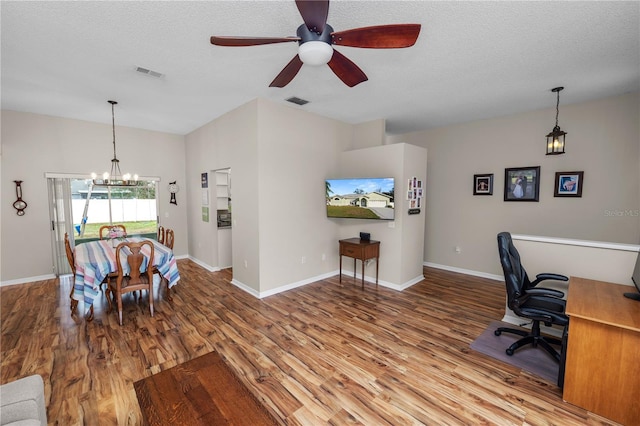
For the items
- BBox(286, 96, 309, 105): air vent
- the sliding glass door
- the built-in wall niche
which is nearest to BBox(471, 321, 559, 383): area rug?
BBox(286, 96, 309, 105): air vent

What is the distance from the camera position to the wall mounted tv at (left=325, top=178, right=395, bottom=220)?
4.14 meters

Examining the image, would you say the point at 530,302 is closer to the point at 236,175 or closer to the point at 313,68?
the point at 313,68

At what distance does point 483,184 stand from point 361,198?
8.12 ft

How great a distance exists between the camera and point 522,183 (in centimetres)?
454

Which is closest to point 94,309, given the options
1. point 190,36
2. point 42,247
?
point 42,247

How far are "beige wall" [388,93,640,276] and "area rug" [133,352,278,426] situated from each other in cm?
492

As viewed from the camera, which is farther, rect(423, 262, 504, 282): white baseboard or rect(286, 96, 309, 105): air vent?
rect(423, 262, 504, 282): white baseboard

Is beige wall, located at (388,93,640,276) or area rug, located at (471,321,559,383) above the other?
beige wall, located at (388,93,640,276)

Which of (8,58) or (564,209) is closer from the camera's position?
(8,58)

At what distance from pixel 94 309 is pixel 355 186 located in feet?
13.4

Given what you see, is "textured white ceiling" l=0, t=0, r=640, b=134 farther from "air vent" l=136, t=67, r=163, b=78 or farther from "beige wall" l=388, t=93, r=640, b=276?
"beige wall" l=388, t=93, r=640, b=276

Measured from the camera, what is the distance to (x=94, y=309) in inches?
143

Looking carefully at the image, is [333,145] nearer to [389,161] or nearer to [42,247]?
[389,161]

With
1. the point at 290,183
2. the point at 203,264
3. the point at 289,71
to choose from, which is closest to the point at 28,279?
the point at 203,264
